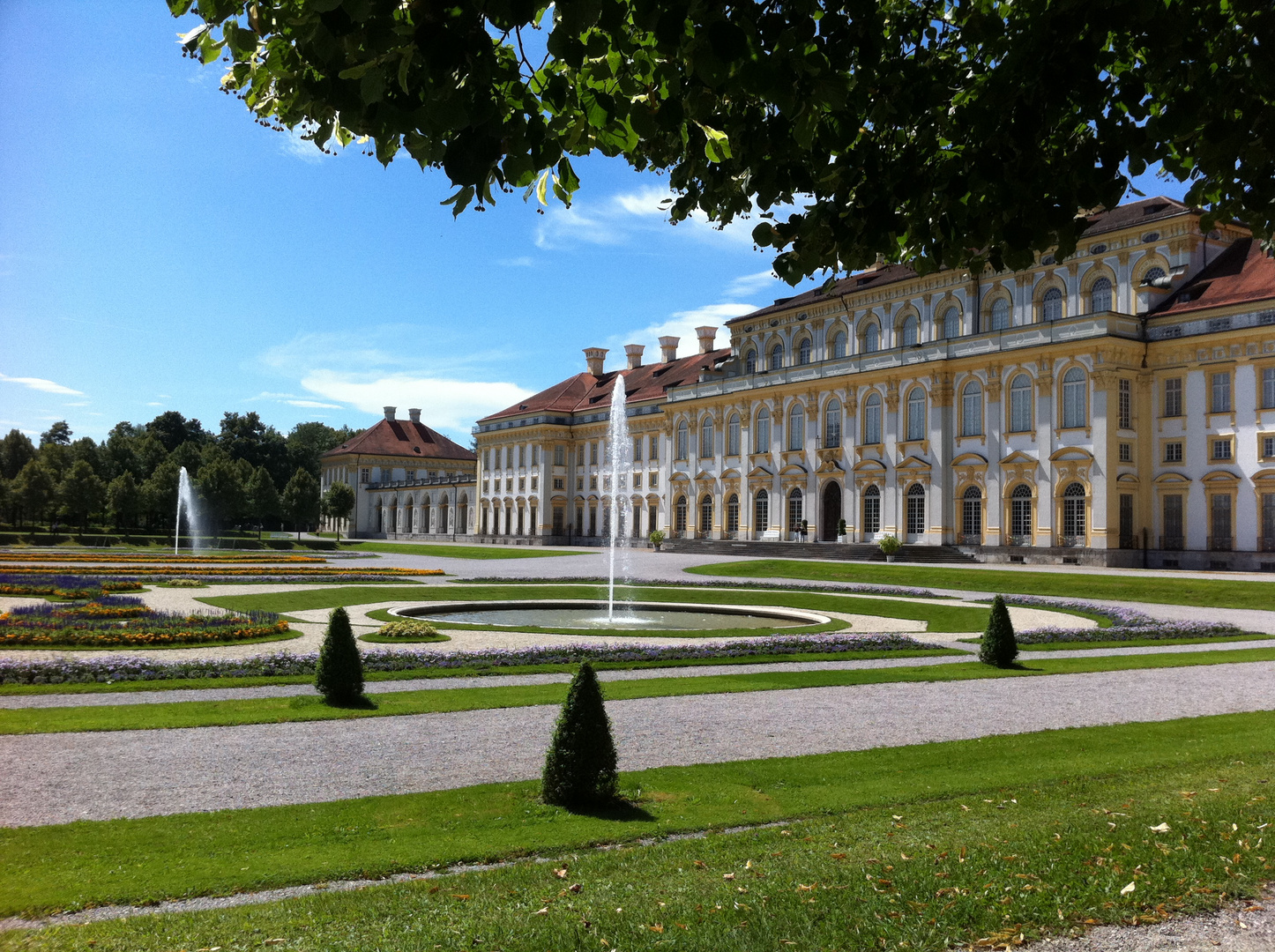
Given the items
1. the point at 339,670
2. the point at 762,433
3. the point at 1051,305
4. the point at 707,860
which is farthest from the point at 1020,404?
the point at 707,860

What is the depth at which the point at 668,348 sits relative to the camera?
7956cm

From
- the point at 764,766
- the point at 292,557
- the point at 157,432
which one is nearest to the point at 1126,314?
the point at 292,557

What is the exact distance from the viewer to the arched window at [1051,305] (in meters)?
46.5

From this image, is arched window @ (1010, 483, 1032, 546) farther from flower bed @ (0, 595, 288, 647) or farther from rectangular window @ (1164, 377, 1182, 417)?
flower bed @ (0, 595, 288, 647)

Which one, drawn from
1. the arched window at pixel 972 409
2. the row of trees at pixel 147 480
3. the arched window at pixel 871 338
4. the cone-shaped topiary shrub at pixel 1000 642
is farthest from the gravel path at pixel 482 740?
the row of trees at pixel 147 480

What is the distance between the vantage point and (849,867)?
5895mm

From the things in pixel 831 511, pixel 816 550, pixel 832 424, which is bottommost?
pixel 816 550

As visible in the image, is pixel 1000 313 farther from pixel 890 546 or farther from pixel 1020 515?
pixel 890 546

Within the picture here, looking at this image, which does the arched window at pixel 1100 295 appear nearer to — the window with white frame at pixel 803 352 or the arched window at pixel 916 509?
the arched window at pixel 916 509

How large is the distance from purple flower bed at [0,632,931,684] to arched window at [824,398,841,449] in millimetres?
38874

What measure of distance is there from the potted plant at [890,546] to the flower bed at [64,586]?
31.2 metres

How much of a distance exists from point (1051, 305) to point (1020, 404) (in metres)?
4.91

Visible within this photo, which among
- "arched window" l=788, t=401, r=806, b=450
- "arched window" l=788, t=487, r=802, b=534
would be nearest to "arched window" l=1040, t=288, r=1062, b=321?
"arched window" l=788, t=401, r=806, b=450

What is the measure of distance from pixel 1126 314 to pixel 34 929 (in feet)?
151
